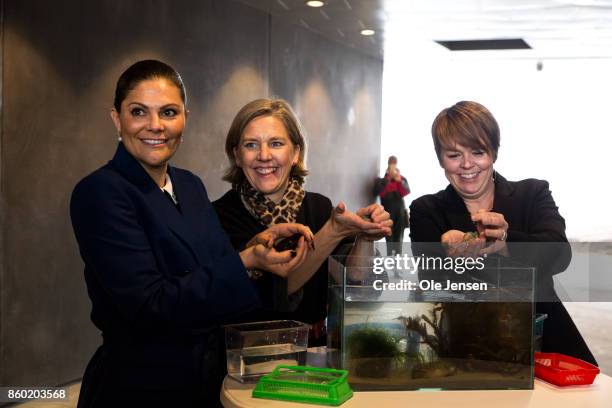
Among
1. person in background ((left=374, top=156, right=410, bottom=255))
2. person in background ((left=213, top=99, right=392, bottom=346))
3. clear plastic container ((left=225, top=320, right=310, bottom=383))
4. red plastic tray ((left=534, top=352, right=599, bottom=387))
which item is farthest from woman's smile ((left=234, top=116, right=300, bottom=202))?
person in background ((left=374, top=156, right=410, bottom=255))

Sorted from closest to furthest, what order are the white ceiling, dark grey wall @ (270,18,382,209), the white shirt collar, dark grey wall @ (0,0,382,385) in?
the white shirt collar → dark grey wall @ (0,0,382,385) → the white ceiling → dark grey wall @ (270,18,382,209)

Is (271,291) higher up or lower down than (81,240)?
lower down

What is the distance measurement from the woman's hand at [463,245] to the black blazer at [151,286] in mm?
430

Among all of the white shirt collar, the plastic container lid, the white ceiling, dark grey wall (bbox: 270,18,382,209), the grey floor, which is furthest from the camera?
dark grey wall (bbox: 270,18,382,209)

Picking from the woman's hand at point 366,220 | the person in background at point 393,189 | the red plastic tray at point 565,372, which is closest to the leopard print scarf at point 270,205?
the woman's hand at point 366,220

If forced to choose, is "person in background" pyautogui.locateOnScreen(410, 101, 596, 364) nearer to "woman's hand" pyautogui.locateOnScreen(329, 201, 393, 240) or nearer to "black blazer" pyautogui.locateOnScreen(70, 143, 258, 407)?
"woman's hand" pyautogui.locateOnScreen(329, 201, 393, 240)

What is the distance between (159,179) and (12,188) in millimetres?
2238

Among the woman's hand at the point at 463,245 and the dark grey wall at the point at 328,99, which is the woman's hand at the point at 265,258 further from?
the dark grey wall at the point at 328,99

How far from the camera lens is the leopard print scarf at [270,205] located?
2029 mm

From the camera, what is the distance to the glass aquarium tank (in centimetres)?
123

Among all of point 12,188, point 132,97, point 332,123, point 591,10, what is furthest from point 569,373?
point 332,123

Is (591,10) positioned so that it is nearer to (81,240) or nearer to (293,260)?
(293,260)

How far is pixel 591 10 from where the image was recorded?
16.0 ft

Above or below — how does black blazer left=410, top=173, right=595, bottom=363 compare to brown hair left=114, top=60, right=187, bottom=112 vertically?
below
